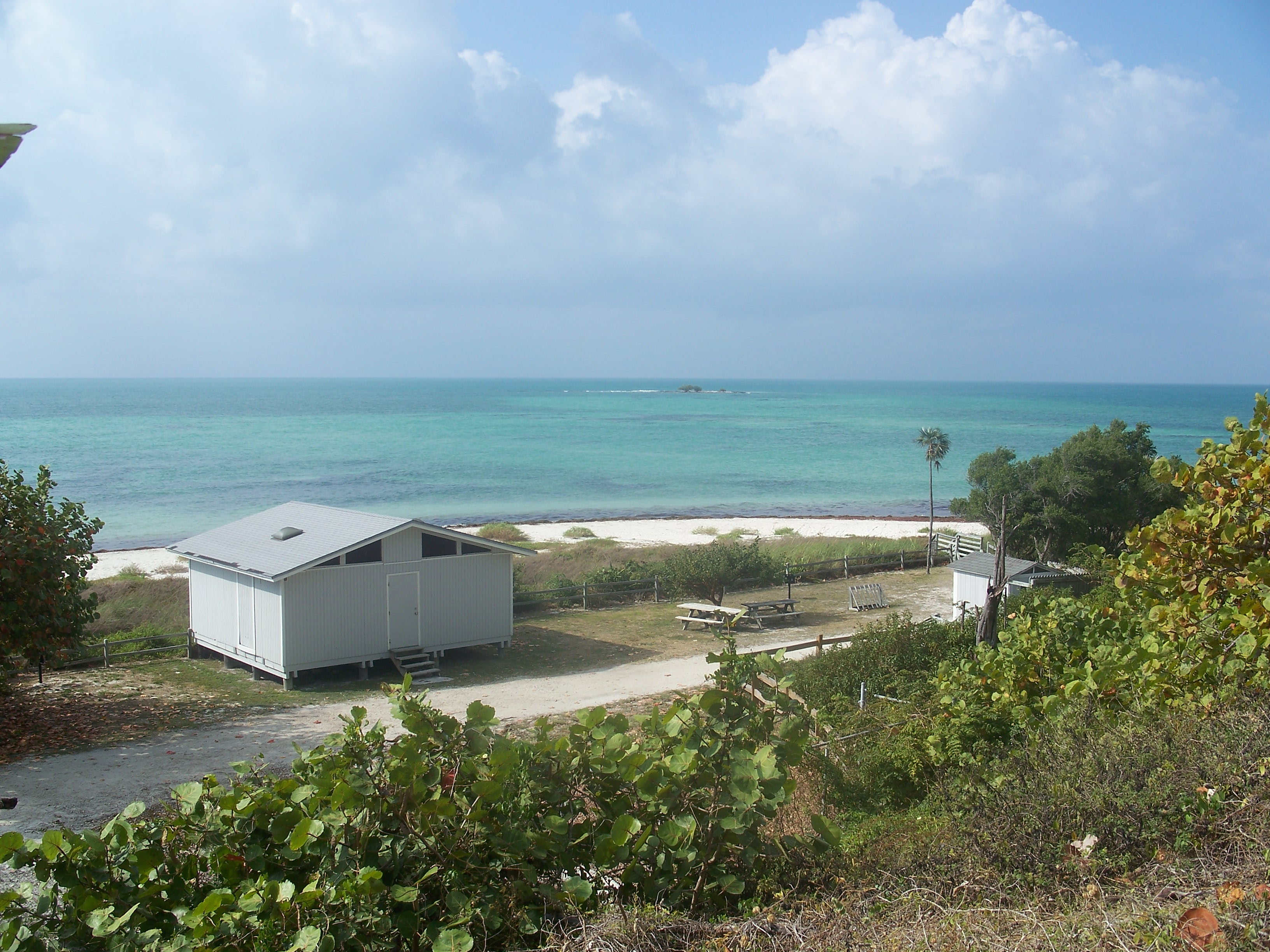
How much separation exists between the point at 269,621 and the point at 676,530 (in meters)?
34.3

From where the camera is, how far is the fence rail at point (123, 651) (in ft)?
66.5

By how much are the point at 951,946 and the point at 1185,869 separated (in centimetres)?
142

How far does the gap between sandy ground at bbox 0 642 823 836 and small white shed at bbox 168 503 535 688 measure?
80.7 inches

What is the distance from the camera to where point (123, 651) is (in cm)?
2141

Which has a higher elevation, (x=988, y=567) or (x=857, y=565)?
(x=988, y=567)

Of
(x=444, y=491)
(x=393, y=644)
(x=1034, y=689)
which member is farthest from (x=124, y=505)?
(x=1034, y=689)

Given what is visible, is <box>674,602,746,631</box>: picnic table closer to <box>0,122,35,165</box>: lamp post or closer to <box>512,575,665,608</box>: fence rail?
<box>512,575,665,608</box>: fence rail

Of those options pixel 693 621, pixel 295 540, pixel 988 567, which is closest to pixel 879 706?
pixel 988 567

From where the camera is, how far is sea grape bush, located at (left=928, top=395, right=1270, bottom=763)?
5.71 meters

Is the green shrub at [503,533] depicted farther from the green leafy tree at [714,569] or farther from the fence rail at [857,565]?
the fence rail at [857,565]

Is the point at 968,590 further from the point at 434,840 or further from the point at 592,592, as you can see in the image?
the point at 434,840

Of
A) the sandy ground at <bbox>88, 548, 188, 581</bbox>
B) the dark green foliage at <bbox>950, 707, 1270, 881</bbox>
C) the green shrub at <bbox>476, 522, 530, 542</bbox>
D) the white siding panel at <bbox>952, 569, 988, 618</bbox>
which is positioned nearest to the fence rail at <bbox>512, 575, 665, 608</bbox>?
the white siding panel at <bbox>952, 569, 988, 618</bbox>

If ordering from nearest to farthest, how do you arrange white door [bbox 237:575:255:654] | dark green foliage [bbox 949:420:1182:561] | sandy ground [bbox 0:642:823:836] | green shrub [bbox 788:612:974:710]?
sandy ground [bbox 0:642:823:836], green shrub [bbox 788:612:974:710], white door [bbox 237:575:255:654], dark green foliage [bbox 949:420:1182:561]

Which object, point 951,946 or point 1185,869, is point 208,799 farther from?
point 1185,869
